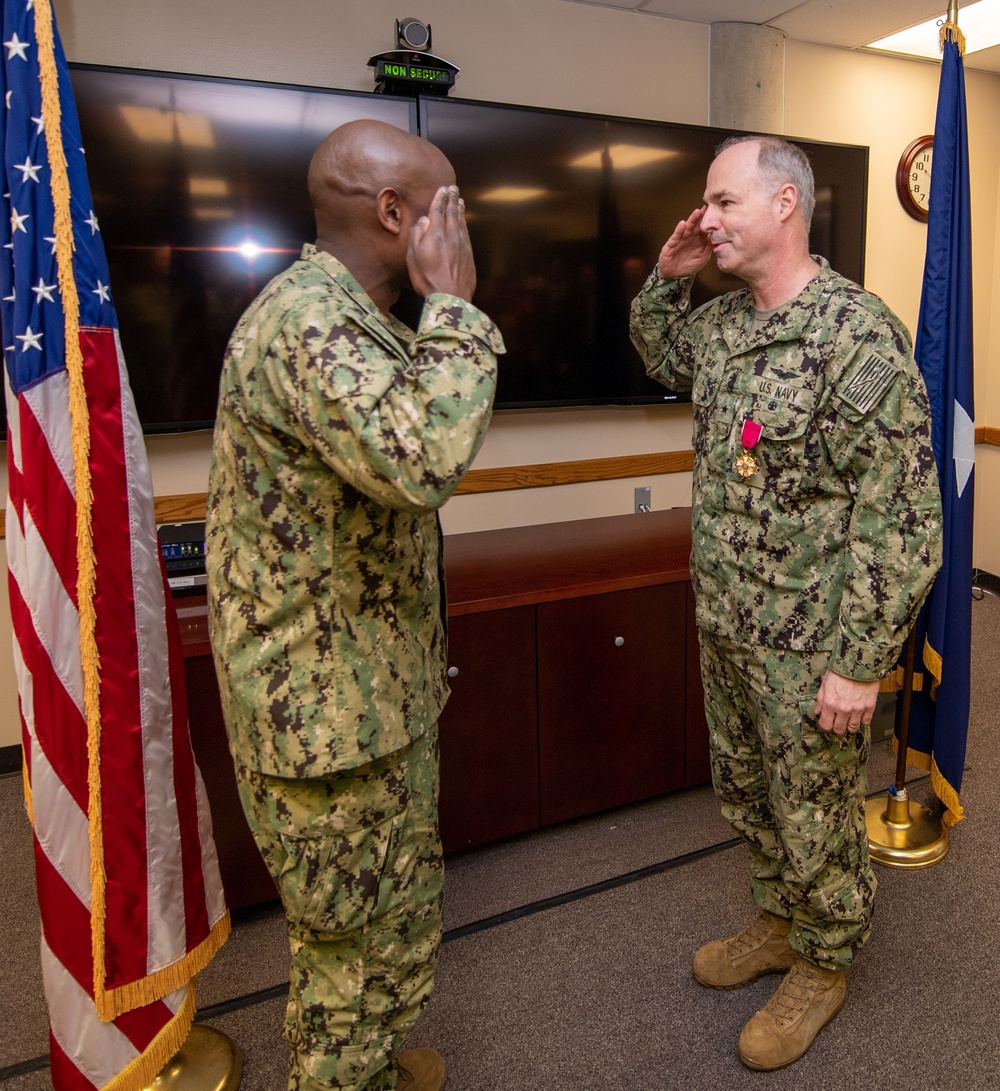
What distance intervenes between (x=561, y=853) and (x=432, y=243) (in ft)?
5.71

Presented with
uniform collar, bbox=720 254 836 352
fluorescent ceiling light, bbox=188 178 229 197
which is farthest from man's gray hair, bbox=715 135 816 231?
fluorescent ceiling light, bbox=188 178 229 197

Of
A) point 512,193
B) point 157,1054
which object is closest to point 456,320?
point 157,1054

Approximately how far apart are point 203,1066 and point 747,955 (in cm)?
110

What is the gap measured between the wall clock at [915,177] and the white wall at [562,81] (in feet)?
0.13

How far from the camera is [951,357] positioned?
2105 mm

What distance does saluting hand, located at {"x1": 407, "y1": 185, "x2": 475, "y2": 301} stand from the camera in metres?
1.09

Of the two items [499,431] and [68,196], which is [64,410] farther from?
[499,431]

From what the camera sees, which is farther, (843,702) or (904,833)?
(904,833)

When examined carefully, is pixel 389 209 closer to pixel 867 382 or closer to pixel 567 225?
pixel 867 382

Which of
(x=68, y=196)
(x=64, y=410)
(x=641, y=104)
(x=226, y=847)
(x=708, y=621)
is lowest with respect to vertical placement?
(x=226, y=847)

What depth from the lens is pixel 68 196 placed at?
1306 millimetres

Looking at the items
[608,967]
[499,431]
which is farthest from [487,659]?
[499,431]

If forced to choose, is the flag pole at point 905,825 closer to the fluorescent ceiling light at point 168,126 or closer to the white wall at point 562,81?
the white wall at point 562,81

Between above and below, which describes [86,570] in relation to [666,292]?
below
